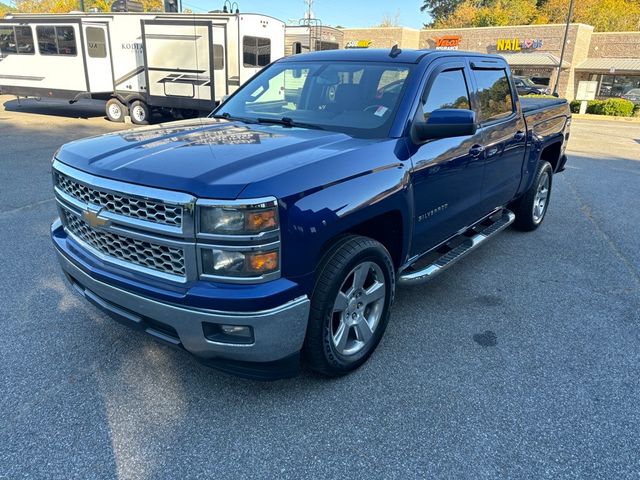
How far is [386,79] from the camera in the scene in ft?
11.6

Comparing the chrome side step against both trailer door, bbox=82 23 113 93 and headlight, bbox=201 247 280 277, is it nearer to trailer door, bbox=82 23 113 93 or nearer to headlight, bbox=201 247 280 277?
headlight, bbox=201 247 280 277

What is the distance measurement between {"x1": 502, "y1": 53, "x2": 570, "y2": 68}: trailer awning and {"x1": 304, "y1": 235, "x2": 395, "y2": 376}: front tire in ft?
129

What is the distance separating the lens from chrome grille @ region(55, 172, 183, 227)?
230cm

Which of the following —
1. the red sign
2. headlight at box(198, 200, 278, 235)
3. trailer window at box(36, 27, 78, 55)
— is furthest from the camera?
the red sign

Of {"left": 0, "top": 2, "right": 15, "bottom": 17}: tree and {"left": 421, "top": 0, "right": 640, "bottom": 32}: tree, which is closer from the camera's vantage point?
{"left": 421, "top": 0, "right": 640, "bottom": 32}: tree

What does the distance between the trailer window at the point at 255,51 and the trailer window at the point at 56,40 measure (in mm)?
5523

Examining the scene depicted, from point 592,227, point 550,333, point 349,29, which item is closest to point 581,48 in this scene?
point 349,29

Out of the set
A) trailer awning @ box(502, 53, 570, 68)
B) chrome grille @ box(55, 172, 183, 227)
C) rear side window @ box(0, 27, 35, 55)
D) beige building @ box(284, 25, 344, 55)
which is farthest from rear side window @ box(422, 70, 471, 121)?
trailer awning @ box(502, 53, 570, 68)

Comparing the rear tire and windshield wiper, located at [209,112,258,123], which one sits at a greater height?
windshield wiper, located at [209,112,258,123]

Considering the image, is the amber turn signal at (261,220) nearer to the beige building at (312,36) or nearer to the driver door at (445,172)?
the driver door at (445,172)

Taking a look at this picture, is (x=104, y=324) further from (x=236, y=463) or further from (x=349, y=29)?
(x=349, y=29)

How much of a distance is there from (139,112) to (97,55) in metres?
2.11

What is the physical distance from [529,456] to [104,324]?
115 inches

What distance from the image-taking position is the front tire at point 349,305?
8.71 feet
